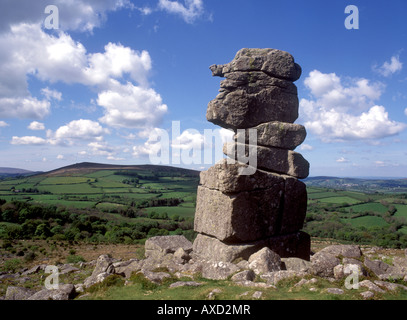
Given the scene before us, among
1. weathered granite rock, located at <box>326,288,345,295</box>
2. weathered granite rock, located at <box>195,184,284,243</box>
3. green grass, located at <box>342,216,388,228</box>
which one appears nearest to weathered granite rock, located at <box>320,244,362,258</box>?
weathered granite rock, located at <box>195,184,284,243</box>

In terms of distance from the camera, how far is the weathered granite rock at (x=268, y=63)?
51.1 feet

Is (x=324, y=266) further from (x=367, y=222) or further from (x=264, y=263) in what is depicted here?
(x=367, y=222)

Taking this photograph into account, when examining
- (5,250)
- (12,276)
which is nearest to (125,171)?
(5,250)

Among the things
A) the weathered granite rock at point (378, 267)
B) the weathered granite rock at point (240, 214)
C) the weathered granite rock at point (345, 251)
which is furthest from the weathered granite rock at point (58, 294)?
the weathered granite rock at point (378, 267)

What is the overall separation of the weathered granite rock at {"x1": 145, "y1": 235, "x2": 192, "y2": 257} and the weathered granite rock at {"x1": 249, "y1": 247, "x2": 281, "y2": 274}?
6053 mm

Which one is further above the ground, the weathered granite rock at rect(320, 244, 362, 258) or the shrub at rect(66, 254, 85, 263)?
the weathered granite rock at rect(320, 244, 362, 258)

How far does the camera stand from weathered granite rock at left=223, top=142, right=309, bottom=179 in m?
15.1

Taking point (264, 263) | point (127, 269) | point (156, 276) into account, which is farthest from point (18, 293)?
point (264, 263)

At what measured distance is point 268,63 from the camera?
614 inches

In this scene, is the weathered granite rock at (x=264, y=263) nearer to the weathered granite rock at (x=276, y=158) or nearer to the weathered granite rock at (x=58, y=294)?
the weathered granite rock at (x=276, y=158)

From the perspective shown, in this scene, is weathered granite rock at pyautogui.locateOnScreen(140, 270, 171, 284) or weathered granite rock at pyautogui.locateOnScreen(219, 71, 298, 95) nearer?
weathered granite rock at pyautogui.locateOnScreen(140, 270, 171, 284)

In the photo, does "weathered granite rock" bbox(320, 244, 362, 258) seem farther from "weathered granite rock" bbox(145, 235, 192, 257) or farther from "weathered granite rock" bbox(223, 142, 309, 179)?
"weathered granite rock" bbox(145, 235, 192, 257)

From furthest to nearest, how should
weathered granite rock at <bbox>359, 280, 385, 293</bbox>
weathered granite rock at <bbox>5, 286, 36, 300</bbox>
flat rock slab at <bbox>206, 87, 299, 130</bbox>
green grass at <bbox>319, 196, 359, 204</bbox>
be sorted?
green grass at <bbox>319, 196, 359, 204</bbox> < flat rock slab at <bbox>206, 87, 299, 130</bbox> < weathered granite rock at <bbox>5, 286, 36, 300</bbox> < weathered granite rock at <bbox>359, 280, 385, 293</bbox>

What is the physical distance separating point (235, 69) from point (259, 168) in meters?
5.55
